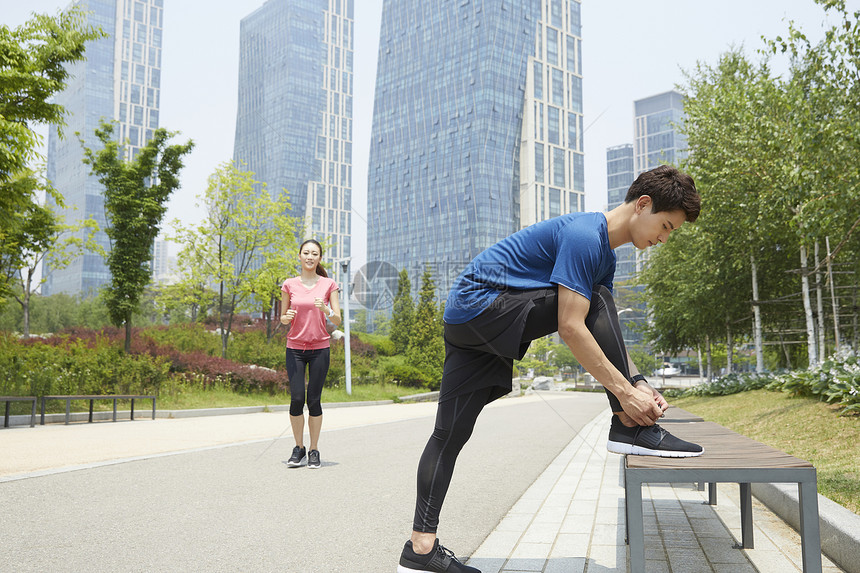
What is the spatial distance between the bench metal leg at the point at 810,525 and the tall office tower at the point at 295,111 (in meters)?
27.1

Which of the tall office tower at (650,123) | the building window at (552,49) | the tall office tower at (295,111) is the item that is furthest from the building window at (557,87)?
the tall office tower at (650,123)

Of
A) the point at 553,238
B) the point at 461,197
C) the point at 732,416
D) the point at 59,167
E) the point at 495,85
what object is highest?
the point at 59,167

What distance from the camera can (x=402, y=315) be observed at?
39469mm

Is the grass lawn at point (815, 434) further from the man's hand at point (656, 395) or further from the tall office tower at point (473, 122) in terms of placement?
the tall office tower at point (473, 122)

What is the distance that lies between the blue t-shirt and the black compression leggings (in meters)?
0.12

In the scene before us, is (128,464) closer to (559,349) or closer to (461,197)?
(461,197)

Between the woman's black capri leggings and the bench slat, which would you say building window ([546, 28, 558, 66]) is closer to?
the woman's black capri leggings

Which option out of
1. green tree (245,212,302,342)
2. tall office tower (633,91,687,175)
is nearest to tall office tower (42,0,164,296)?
green tree (245,212,302,342)

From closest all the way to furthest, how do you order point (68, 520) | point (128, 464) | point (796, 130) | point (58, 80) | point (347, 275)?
point (68, 520) → point (128, 464) → point (796, 130) → point (58, 80) → point (347, 275)

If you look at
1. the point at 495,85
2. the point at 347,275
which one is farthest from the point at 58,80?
the point at 347,275

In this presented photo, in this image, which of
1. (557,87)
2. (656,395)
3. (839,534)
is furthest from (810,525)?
(557,87)

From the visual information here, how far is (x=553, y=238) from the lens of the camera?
8.18ft

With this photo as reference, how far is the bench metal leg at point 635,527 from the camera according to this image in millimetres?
1890

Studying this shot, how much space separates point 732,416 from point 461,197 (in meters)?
10.5
